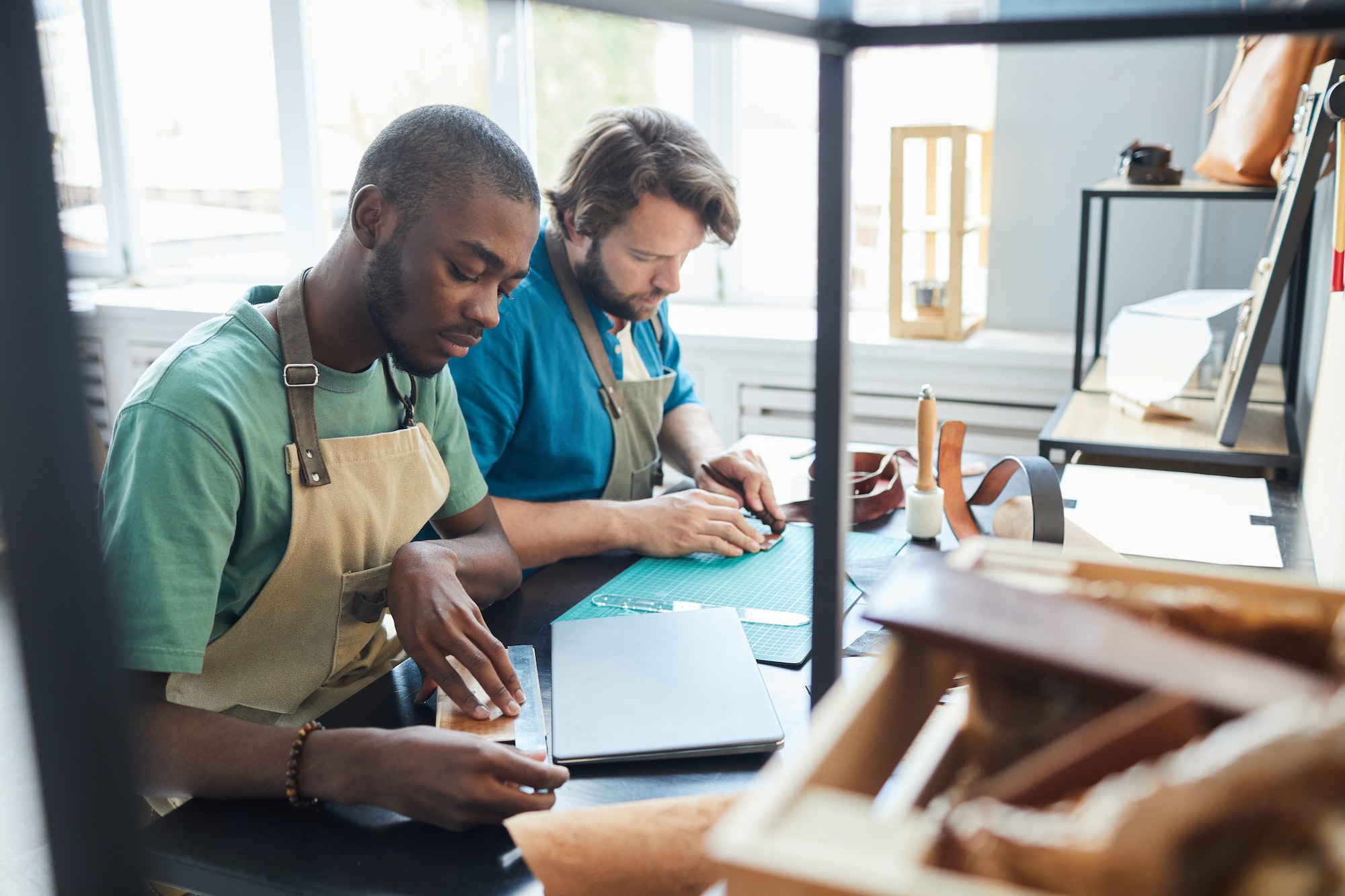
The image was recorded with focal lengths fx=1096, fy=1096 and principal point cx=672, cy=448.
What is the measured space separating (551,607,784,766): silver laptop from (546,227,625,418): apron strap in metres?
0.74

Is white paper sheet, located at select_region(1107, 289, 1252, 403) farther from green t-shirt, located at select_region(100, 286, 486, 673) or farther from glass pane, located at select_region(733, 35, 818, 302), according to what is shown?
green t-shirt, located at select_region(100, 286, 486, 673)

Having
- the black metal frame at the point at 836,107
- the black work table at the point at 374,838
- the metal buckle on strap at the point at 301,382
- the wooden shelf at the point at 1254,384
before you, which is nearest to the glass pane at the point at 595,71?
the wooden shelf at the point at 1254,384

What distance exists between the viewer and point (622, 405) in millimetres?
2053

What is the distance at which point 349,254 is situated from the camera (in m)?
1.39

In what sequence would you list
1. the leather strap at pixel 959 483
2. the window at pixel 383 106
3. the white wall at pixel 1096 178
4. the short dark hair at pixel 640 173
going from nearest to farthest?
the leather strap at pixel 959 483, the short dark hair at pixel 640 173, the white wall at pixel 1096 178, the window at pixel 383 106

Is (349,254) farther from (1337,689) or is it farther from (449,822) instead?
(1337,689)

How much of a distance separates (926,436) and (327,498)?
86 cm

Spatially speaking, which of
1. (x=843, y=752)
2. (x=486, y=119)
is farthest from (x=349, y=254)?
(x=843, y=752)

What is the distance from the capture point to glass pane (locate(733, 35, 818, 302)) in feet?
12.2

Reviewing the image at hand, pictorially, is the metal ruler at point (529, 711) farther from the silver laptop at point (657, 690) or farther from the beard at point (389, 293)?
the beard at point (389, 293)

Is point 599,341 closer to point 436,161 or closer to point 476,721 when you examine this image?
point 436,161

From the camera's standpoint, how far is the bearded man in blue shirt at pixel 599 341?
1.86 m

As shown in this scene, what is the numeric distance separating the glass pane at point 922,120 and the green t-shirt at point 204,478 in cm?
232

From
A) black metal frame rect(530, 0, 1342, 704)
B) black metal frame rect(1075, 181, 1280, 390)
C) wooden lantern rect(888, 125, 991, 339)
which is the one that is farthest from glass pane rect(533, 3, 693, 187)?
black metal frame rect(530, 0, 1342, 704)
